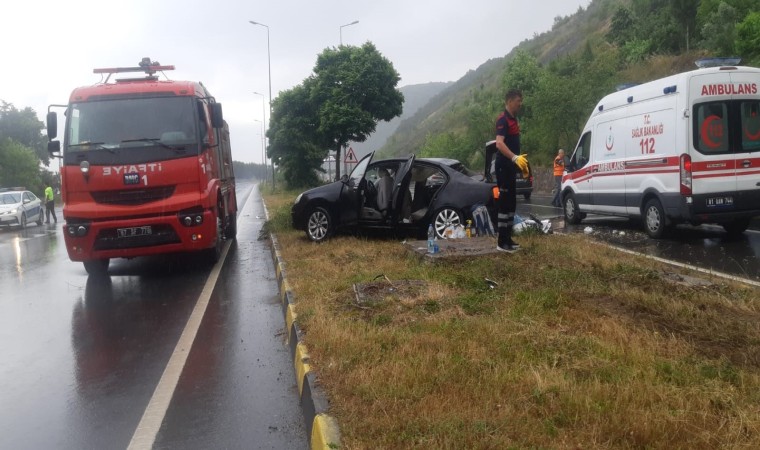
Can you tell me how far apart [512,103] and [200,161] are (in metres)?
4.70

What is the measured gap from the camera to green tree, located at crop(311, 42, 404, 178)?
27.5 metres

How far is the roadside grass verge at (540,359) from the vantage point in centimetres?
325

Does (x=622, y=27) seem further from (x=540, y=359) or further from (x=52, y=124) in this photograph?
(x=540, y=359)

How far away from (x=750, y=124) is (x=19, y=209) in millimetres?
23505

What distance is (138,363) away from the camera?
5.55 meters

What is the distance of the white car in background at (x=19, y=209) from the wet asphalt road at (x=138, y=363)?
568 inches

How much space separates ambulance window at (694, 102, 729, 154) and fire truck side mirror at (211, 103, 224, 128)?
7720mm

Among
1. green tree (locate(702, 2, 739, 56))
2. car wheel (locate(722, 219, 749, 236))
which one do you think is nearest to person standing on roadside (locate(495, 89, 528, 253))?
car wheel (locate(722, 219, 749, 236))

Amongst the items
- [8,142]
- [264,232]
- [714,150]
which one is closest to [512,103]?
[714,150]

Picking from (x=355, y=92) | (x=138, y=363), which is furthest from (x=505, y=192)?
(x=355, y=92)

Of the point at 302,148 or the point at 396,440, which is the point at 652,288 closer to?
the point at 396,440

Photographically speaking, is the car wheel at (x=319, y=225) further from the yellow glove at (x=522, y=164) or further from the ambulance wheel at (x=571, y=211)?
the ambulance wheel at (x=571, y=211)

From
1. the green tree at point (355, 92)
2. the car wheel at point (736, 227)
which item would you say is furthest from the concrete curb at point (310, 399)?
the green tree at point (355, 92)

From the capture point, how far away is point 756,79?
387 inches
